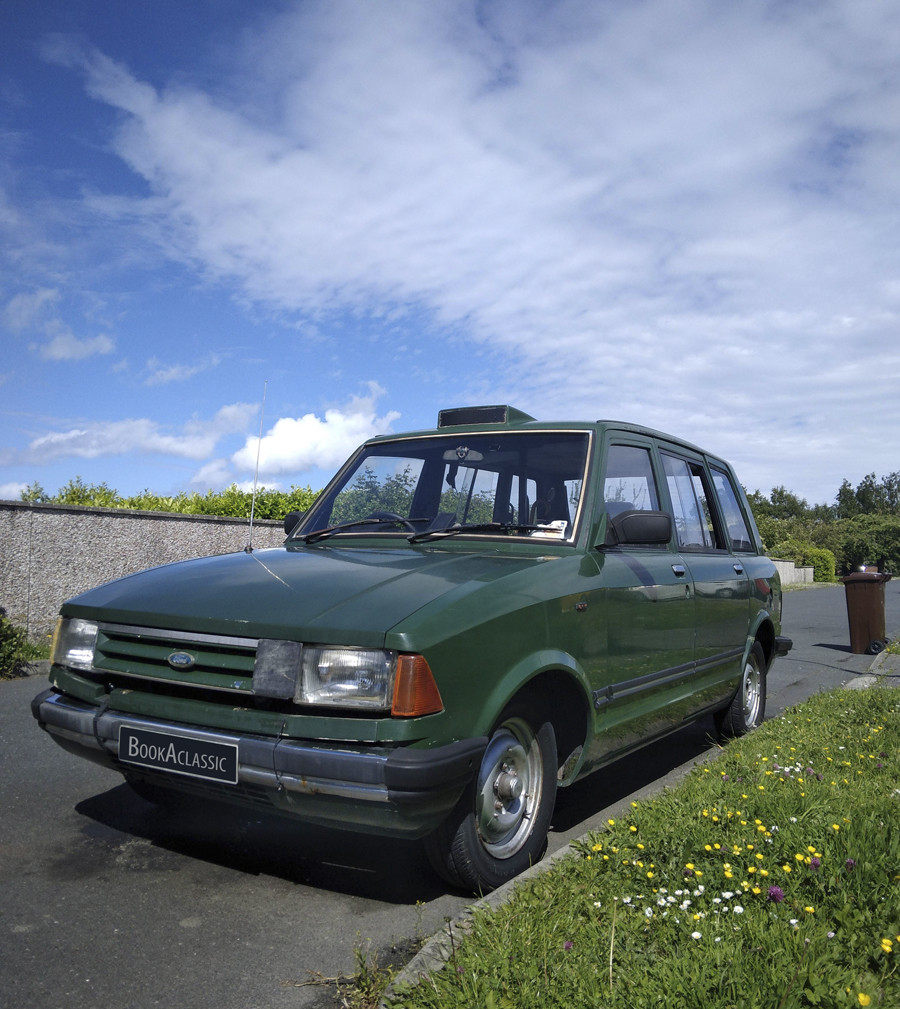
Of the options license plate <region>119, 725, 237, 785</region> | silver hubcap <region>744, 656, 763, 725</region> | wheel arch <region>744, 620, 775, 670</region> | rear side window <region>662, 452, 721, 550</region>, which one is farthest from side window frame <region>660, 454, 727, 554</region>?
license plate <region>119, 725, 237, 785</region>

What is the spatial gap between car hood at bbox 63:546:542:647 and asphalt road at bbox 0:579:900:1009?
102cm

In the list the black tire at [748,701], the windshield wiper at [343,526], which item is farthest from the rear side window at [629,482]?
the black tire at [748,701]

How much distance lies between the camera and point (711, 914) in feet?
9.51

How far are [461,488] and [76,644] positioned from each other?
6.79ft

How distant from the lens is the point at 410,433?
5172 mm

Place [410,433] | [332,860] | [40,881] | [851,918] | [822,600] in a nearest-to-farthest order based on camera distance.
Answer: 1. [851,918]
2. [40,881]
3. [332,860]
4. [410,433]
5. [822,600]

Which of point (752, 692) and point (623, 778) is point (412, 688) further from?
point (752, 692)

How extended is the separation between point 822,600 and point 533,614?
2711 centimetres

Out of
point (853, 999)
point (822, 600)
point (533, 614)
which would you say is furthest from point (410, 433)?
point (822, 600)

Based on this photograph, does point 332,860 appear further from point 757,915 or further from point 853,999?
point 853,999

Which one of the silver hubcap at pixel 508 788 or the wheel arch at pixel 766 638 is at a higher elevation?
the wheel arch at pixel 766 638

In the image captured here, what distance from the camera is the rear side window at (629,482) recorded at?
4.50 meters

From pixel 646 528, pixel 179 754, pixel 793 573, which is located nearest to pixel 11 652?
pixel 179 754

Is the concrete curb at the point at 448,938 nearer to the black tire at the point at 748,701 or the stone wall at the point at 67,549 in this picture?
the black tire at the point at 748,701
